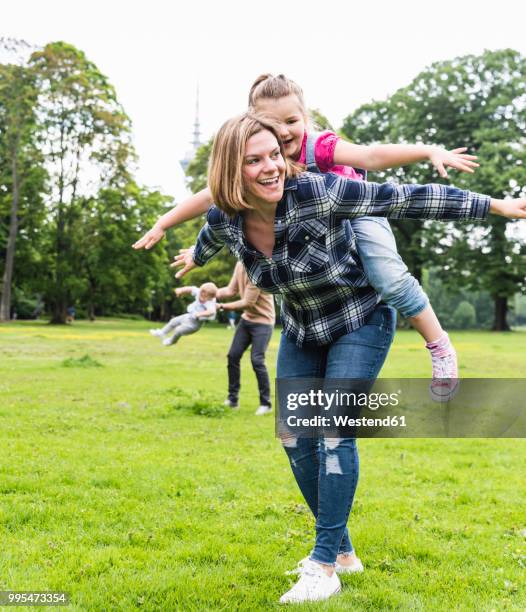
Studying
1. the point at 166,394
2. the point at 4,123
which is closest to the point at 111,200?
the point at 4,123

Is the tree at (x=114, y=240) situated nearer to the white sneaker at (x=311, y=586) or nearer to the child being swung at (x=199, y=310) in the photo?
the child being swung at (x=199, y=310)

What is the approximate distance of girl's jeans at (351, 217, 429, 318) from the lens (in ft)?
11.5

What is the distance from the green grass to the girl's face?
7.70 feet

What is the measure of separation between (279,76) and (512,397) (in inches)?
359

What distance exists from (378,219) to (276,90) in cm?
101

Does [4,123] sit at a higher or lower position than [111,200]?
higher

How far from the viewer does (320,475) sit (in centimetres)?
349

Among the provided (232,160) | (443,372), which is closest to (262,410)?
(443,372)

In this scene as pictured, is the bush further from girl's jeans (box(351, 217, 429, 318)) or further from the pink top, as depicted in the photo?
the pink top

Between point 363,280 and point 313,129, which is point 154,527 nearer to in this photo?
point 363,280

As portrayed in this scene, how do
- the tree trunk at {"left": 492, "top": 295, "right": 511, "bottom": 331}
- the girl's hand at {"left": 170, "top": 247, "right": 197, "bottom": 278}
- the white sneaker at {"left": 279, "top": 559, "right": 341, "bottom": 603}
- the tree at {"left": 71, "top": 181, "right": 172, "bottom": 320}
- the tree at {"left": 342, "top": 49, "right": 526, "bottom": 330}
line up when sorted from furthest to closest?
the tree trunk at {"left": 492, "top": 295, "right": 511, "bottom": 331}, the tree at {"left": 342, "top": 49, "right": 526, "bottom": 330}, the tree at {"left": 71, "top": 181, "right": 172, "bottom": 320}, the girl's hand at {"left": 170, "top": 247, "right": 197, "bottom": 278}, the white sneaker at {"left": 279, "top": 559, "right": 341, "bottom": 603}

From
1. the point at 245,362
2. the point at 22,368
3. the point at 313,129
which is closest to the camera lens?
the point at 313,129

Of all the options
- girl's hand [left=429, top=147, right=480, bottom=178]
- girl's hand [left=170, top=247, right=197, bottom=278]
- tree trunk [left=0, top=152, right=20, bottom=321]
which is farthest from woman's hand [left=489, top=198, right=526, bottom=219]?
tree trunk [left=0, top=152, right=20, bottom=321]

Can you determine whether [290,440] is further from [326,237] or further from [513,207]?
[513,207]
